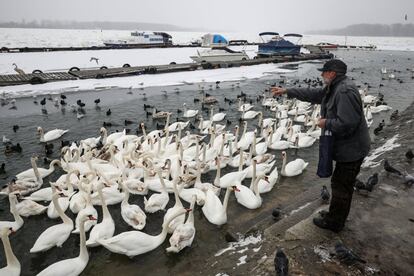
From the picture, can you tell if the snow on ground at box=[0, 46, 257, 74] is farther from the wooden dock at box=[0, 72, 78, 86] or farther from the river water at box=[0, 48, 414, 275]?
the river water at box=[0, 48, 414, 275]

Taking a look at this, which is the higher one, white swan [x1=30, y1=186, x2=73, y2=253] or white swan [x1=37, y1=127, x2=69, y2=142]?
white swan [x1=37, y1=127, x2=69, y2=142]

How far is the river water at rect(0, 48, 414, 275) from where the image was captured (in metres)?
5.93

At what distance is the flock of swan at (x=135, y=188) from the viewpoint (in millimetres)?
6004

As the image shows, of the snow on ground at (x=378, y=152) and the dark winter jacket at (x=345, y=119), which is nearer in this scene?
the dark winter jacket at (x=345, y=119)

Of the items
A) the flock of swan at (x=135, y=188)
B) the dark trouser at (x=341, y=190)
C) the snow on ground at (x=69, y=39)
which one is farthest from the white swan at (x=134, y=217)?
the snow on ground at (x=69, y=39)

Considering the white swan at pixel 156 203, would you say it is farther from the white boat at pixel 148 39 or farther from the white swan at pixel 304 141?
the white boat at pixel 148 39

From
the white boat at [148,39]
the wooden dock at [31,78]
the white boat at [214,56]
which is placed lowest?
the wooden dock at [31,78]

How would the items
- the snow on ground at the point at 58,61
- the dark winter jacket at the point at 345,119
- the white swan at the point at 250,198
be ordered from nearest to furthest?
1. the dark winter jacket at the point at 345,119
2. the white swan at the point at 250,198
3. the snow on ground at the point at 58,61

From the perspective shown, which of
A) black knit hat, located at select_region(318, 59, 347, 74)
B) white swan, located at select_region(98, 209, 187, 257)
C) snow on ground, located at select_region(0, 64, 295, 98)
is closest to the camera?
black knit hat, located at select_region(318, 59, 347, 74)

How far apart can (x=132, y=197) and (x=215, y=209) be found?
2441mm

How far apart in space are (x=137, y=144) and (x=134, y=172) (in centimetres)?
175

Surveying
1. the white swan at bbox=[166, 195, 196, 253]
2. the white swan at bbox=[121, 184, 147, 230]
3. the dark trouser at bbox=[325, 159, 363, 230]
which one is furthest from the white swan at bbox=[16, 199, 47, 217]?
the dark trouser at bbox=[325, 159, 363, 230]

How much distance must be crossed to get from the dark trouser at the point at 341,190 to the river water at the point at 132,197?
200 centimetres

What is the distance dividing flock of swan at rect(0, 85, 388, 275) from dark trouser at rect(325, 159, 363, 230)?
220 centimetres
